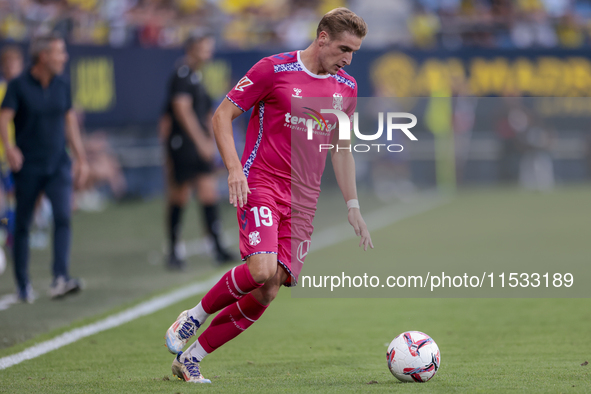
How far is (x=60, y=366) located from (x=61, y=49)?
3.45m

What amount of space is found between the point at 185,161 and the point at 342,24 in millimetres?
5430

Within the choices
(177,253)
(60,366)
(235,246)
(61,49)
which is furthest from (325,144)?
(235,246)

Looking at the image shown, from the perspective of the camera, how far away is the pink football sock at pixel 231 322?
441 cm

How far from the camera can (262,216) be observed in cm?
434

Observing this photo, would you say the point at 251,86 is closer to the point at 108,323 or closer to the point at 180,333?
the point at 180,333

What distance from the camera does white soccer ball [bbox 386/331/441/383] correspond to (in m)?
4.30

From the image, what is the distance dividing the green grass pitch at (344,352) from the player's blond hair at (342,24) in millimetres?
1901

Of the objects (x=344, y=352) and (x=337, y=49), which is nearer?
(x=337, y=49)

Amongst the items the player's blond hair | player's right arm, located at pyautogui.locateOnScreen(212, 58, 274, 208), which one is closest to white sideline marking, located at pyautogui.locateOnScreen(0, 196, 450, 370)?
player's right arm, located at pyautogui.locateOnScreen(212, 58, 274, 208)

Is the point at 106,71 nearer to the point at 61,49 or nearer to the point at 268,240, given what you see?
the point at 61,49

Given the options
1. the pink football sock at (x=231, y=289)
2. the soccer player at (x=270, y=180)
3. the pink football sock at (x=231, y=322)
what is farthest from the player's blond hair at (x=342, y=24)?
the pink football sock at (x=231, y=322)

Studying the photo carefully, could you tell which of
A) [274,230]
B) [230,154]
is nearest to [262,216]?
[274,230]

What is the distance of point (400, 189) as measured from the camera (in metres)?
20.3

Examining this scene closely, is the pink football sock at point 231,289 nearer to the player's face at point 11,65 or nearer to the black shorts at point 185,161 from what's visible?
the black shorts at point 185,161
